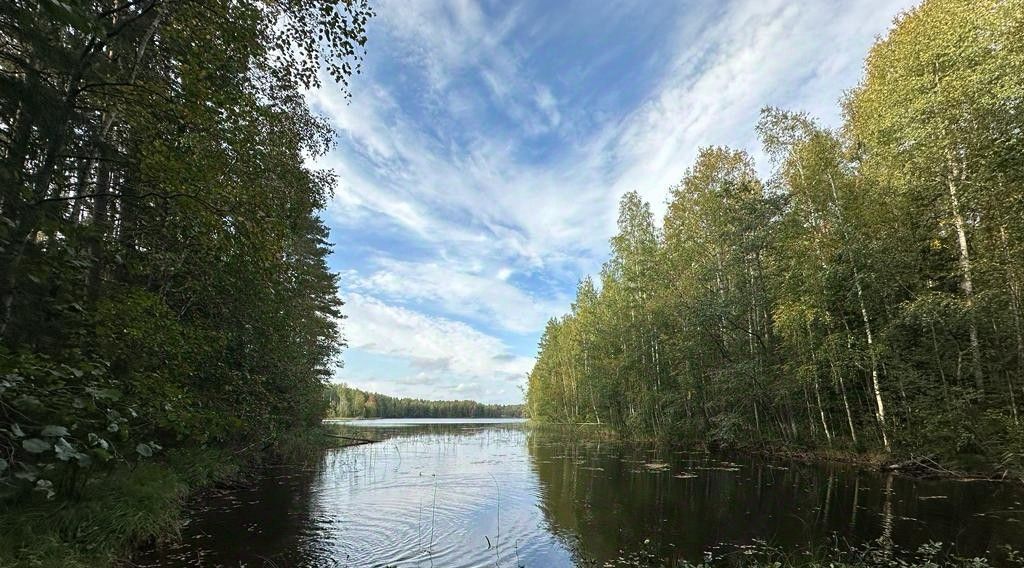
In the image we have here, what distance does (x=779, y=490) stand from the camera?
1297 centimetres

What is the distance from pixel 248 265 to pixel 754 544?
31.4 ft

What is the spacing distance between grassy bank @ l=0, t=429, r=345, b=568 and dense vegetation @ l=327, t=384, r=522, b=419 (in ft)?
305

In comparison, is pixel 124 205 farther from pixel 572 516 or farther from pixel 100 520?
pixel 572 516

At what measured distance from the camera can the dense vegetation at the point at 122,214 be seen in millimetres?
3197

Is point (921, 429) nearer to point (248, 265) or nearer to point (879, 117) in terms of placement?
point (879, 117)

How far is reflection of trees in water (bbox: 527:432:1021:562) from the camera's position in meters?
8.38

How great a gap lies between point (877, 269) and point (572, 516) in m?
13.2

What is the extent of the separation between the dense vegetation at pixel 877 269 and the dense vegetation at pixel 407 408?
8760 centimetres

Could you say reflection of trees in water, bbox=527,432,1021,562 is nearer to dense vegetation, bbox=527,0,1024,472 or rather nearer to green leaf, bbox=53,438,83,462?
dense vegetation, bbox=527,0,1024,472

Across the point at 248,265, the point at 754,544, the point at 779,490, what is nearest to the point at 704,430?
the point at 779,490

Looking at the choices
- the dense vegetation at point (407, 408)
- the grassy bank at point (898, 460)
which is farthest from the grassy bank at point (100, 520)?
the dense vegetation at point (407, 408)

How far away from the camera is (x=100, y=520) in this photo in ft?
22.4

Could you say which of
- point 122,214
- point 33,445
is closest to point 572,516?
point 33,445

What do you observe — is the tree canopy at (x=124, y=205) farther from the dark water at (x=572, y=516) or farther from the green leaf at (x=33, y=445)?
the dark water at (x=572, y=516)
